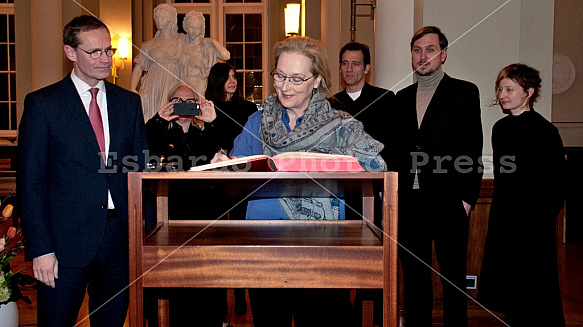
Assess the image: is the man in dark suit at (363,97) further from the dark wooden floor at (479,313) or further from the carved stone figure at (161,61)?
the carved stone figure at (161,61)

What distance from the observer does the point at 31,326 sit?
296 cm

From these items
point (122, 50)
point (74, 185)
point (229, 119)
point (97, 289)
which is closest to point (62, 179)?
point (74, 185)

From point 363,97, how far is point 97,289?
1.77 m

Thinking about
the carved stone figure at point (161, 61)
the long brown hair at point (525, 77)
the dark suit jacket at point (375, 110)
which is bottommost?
the dark suit jacket at point (375, 110)

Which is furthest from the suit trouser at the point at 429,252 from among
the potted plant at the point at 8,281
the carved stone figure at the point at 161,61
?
the carved stone figure at the point at 161,61

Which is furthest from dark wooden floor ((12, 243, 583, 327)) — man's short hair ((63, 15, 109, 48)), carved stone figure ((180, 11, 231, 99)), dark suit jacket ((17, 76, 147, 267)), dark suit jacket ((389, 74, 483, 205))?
carved stone figure ((180, 11, 231, 99))

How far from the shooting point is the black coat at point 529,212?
2.49 m

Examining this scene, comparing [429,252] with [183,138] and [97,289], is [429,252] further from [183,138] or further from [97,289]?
[97,289]

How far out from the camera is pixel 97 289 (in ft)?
6.51

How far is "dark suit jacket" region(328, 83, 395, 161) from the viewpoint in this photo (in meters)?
2.85

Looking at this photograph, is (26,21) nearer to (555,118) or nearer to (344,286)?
(555,118)

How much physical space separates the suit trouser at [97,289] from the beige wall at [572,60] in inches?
266

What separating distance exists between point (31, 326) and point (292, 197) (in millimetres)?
1982

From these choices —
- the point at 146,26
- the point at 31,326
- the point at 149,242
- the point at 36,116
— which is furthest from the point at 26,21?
the point at 149,242
